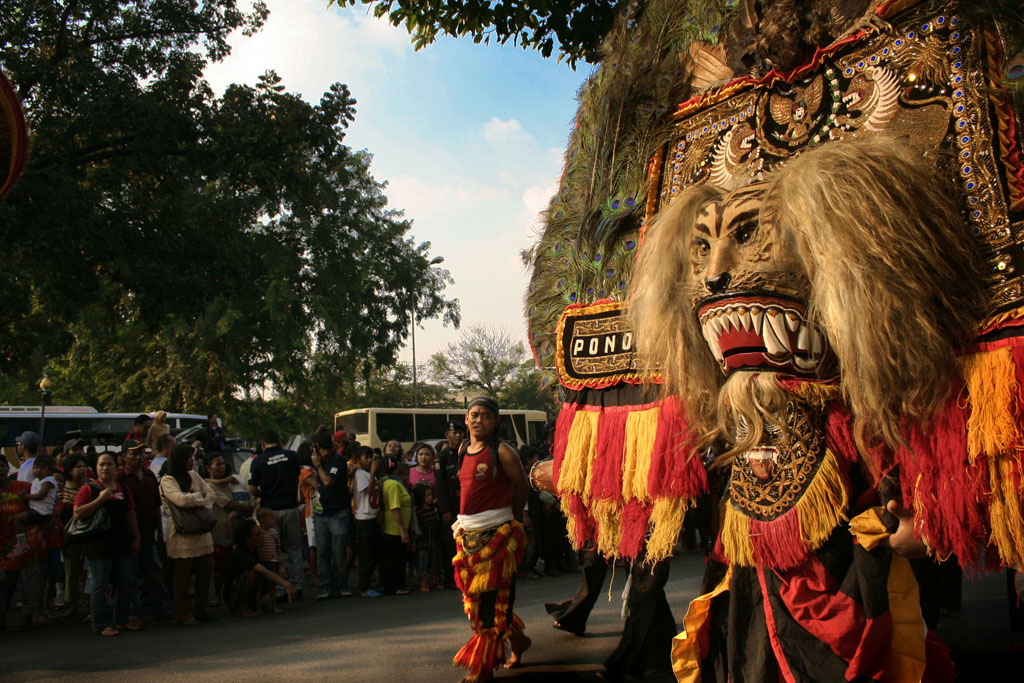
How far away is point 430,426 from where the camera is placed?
83.7ft

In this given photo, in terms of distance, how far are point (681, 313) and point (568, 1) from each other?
241cm

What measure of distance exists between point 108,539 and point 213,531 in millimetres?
1142

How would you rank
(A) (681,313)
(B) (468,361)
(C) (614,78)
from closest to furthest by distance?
(A) (681,313)
(C) (614,78)
(B) (468,361)

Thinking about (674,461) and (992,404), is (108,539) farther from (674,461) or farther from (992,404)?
(992,404)

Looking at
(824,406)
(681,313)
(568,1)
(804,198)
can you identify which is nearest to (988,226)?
(804,198)

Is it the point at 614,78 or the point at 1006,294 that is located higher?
the point at 614,78

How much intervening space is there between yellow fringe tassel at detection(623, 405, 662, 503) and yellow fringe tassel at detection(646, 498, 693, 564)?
102 mm

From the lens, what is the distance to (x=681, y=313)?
327 cm

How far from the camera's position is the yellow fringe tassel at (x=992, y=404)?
257cm

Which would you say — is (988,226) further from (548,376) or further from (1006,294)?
(548,376)

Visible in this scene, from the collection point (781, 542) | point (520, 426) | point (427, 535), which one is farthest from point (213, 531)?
point (520, 426)

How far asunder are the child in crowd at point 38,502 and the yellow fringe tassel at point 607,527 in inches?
227

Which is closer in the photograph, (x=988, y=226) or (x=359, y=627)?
(x=988, y=226)

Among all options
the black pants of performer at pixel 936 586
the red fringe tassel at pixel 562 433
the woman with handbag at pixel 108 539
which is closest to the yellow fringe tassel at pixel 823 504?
the red fringe tassel at pixel 562 433
